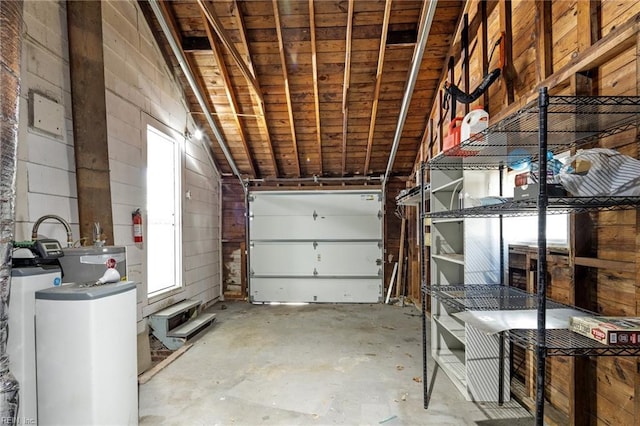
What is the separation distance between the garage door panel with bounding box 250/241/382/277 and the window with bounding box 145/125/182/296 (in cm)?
158

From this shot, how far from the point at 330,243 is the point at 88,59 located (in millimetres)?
3849

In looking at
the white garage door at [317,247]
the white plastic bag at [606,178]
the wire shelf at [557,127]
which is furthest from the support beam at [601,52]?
the white garage door at [317,247]

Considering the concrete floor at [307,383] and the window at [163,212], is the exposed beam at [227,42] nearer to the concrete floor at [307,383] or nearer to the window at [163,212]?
the window at [163,212]

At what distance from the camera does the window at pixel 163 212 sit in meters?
3.56

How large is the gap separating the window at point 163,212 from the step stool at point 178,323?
28cm

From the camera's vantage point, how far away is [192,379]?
2.60 meters

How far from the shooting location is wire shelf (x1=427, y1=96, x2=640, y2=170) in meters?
1.24

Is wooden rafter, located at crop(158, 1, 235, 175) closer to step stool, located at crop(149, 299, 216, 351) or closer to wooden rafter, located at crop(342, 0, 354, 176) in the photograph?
wooden rafter, located at crop(342, 0, 354, 176)

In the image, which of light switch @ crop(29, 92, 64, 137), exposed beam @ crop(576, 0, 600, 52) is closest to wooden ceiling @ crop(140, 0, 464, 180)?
light switch @ crop(29, 92, 64, 137)

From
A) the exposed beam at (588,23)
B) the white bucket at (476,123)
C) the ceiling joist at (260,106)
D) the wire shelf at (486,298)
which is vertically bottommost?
the wire shelf at (486,298)

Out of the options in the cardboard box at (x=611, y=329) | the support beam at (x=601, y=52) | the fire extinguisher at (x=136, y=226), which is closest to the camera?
the cardboard box at (x=611, y=329)

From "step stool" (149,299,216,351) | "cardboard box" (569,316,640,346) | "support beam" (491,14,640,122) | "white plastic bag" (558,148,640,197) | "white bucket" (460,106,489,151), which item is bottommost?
"step stool" (149,299,216,351)

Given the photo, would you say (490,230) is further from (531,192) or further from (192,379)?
(192,379)

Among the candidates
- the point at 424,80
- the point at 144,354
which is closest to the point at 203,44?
the point at 424,80
